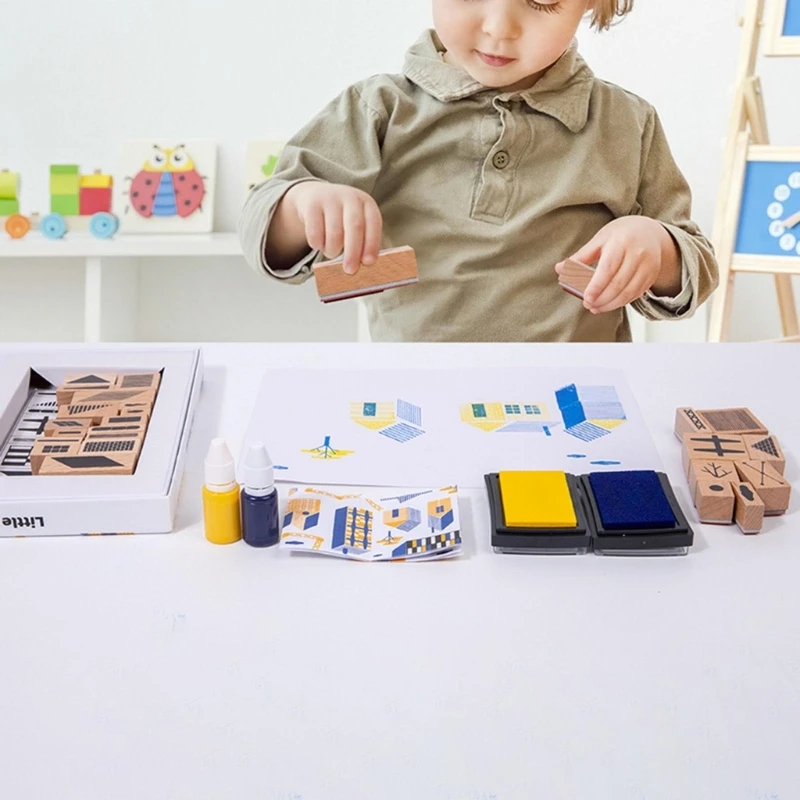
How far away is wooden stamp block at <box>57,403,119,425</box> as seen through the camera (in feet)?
2.18

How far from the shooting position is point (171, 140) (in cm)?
218

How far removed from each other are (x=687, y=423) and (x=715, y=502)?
0.10m

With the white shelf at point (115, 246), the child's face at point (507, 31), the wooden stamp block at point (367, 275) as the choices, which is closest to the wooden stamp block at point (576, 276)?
the wooden stamp block at point (367, 275)

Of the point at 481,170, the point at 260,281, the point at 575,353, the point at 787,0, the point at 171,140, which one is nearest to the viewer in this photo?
the point at 575,353

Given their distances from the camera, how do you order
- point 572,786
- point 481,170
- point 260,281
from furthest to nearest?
point 260,281
point 481,170
point 572,786

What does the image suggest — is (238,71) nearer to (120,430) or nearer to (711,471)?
(120,430)

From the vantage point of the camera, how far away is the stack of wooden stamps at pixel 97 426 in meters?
0.61

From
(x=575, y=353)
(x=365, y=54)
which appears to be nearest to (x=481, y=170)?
(x=575, y=353)

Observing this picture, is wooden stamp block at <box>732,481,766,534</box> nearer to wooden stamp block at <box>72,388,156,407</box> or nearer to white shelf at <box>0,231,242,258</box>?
wooden stamp block at <box>72,388,156,407</box>

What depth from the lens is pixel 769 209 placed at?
6.01ft

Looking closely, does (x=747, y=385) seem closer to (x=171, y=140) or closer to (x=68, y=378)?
(x=68, y=378)

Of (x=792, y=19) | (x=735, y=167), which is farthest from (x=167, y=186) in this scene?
(x=792, y=19)

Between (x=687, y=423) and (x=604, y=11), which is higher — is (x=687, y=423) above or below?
below

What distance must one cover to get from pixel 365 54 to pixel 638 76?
0.61 m
